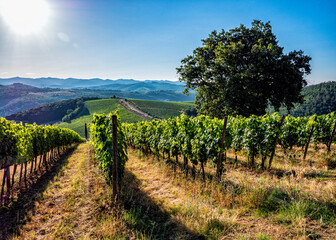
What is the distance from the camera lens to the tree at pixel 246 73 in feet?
56.4

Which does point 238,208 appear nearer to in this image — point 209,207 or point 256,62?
point 209,207

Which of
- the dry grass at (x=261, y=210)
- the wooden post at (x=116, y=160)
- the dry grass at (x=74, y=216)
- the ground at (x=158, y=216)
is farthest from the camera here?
the wooden post at (x=116, y=160)

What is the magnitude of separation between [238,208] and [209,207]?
0.91 m

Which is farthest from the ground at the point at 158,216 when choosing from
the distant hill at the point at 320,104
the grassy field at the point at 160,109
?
the distant hill at the point at 320,104

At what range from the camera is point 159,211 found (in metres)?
5.37

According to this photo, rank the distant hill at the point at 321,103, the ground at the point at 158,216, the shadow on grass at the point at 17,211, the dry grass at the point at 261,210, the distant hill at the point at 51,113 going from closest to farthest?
the dry grass at the point at 261,210 → the ground at the point at 158,216 → the shadow on grass at the point at 17,211 → the distant hill at the point at 321,103 → the distant hill at the point at 51,113

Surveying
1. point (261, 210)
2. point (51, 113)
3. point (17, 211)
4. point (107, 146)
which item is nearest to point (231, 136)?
point (261, 210)

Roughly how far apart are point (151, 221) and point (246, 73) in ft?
54.8

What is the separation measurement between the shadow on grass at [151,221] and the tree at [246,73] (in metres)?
15.6

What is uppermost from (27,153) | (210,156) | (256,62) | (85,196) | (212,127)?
(256,62)

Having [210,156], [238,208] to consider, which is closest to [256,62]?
[210,156]

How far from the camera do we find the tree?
17188 millimetres

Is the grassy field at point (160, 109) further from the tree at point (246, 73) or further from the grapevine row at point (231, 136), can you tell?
the grapevine row at point (231, 136)

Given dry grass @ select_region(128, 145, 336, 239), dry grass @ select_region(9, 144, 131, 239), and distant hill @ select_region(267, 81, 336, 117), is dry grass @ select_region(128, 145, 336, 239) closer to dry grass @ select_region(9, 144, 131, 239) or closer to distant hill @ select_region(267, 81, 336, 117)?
dry grass @ select_region(9, 144, 131, 239)
